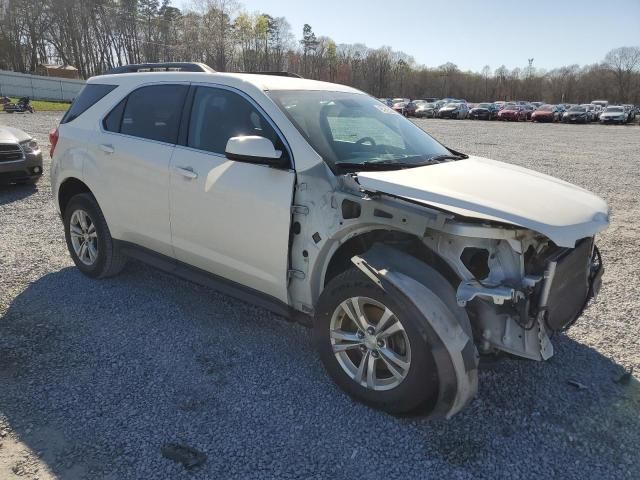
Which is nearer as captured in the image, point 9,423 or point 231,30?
point 9,423

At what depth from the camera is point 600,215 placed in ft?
9.30

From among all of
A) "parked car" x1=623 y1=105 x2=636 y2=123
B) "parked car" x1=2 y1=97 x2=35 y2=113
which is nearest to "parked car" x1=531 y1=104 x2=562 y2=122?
"parked car" x1=623 y1=105 x2=636 y2=123

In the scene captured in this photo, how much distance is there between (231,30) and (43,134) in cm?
6219

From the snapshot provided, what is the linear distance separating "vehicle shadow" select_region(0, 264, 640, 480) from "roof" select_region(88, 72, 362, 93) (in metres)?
1.84

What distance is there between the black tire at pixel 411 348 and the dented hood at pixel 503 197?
0.55m

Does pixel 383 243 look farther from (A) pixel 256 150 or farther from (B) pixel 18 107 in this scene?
(B) pixel 18 107

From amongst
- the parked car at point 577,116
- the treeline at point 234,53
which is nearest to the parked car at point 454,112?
the parked car at point 577,116

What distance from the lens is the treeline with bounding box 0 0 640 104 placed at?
66062 millimetres

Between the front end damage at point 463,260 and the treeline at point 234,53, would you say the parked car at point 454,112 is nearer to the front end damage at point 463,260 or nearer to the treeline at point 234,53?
the treeline at point 234,53

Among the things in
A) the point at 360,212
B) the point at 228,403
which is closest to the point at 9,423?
the point at 228,403

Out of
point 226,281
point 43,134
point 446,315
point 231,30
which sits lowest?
point 43,134

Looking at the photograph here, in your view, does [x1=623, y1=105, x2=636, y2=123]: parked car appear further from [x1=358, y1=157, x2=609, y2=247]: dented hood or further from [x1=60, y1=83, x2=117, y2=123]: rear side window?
[x1=60, y1=83, x2=117, y2=123]: rear side window

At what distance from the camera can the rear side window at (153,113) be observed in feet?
12.6

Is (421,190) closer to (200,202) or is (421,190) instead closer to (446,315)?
(446,315)
